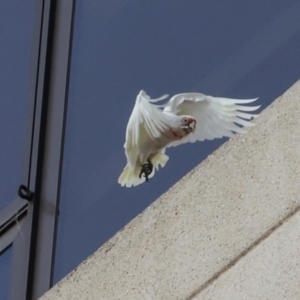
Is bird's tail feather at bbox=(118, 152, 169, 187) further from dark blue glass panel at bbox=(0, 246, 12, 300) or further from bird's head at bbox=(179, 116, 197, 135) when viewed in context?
dark blue glass panel at bbox=(0, 246, 12, 300)

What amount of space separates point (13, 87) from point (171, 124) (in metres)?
1.09

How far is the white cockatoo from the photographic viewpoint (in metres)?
1.64

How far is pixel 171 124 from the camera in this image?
1.64 m

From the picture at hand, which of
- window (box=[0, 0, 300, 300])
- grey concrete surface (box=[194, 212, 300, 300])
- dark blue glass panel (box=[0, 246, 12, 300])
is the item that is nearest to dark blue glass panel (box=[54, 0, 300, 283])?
window (box=[0, 0, 300, 300])

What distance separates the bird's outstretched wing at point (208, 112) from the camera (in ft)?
5.58

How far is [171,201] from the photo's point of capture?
78.8 inches

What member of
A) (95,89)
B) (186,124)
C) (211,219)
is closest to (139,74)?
(95,89)

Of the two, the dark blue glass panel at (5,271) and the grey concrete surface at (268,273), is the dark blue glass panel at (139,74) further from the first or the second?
the grey concrete surface at (268,273)

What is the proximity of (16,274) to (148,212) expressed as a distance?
0.48m

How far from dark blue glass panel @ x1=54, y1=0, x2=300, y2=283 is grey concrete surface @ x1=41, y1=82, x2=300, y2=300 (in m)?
0.08

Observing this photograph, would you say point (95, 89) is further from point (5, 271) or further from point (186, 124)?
point (186, 124)

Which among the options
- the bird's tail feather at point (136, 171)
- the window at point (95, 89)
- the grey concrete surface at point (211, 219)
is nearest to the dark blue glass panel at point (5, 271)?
the window at point (95, 89)

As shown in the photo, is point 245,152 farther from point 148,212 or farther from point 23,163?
point 23,163

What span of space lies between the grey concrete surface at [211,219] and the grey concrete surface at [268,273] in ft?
0.04
